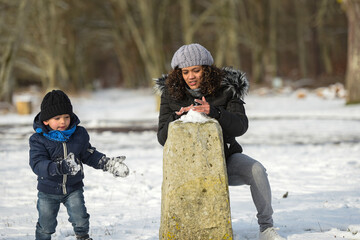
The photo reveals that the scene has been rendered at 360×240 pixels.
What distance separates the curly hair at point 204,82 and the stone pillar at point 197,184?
43 cm

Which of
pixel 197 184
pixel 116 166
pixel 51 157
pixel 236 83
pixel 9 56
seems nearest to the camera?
pixel 197 184

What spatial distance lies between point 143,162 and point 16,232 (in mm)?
3786

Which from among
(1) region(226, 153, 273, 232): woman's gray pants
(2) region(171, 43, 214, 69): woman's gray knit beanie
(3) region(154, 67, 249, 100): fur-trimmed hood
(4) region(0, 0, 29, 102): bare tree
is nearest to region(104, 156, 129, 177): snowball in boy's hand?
(3) region(154, 67, 249, 100): fur-trimmed hood

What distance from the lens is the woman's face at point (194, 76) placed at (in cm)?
412

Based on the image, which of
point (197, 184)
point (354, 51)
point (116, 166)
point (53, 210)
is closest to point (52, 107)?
point (116, 166)

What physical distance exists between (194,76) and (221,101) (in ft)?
0.99

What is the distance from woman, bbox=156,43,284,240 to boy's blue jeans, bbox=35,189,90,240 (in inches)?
32.6

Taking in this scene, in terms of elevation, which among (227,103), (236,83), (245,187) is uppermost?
(236,83)

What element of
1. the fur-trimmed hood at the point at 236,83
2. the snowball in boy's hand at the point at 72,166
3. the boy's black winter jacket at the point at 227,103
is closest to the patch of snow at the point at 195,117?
the boy's black winter jacket at the point at 227,103

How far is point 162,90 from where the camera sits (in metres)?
4.30

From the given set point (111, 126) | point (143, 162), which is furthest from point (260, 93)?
point (143, 162)

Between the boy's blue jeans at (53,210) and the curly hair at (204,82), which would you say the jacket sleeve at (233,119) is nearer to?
the curly hair at (204,82)

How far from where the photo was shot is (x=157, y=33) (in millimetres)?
19484

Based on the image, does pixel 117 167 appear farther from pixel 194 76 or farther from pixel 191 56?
pixel 191 56
